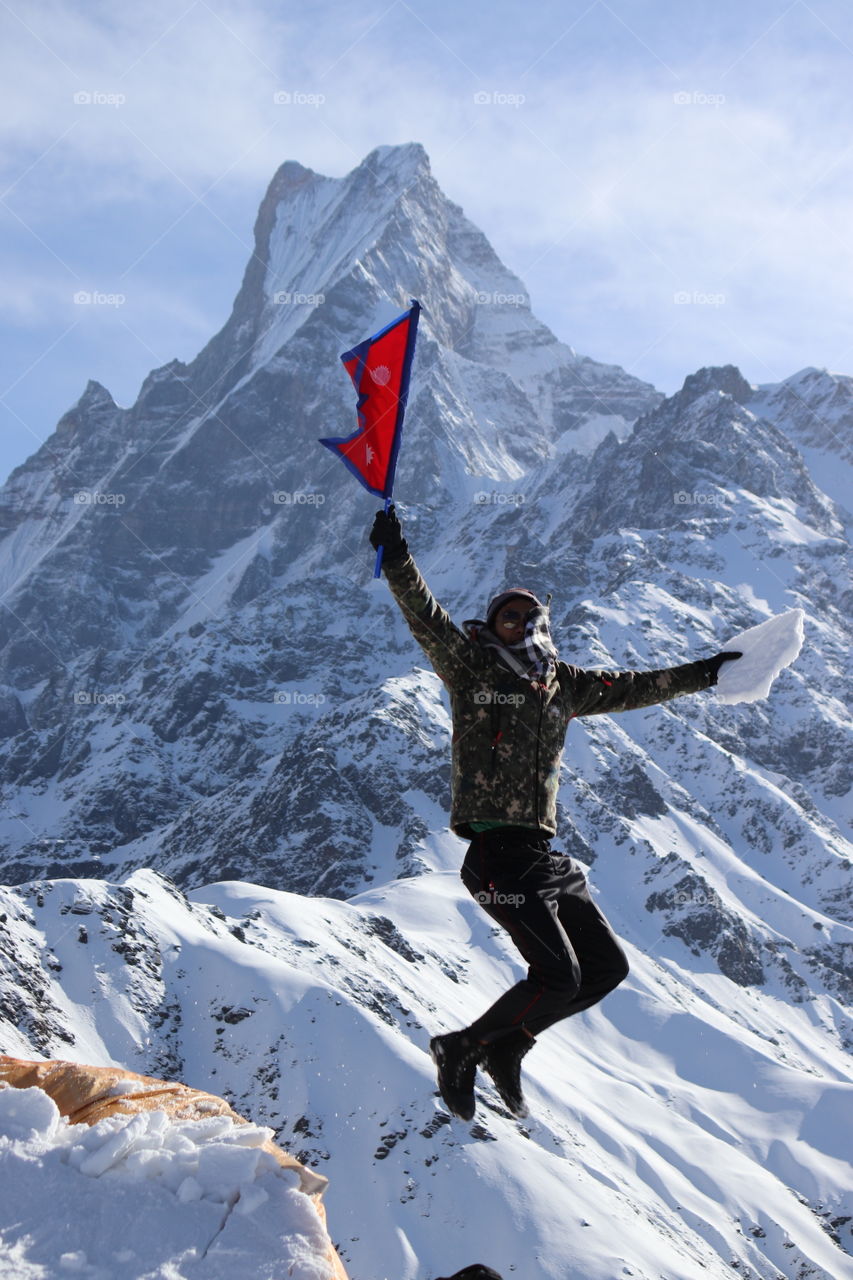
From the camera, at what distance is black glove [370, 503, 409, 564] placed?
8.30 m

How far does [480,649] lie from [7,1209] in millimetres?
4403

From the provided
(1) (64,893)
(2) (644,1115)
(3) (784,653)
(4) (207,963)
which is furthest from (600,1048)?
(3) (784,653)

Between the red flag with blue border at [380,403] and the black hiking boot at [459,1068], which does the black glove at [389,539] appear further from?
the black hiking boot at [459,1068]

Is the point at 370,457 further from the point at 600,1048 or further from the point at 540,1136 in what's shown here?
the point at 600,1048

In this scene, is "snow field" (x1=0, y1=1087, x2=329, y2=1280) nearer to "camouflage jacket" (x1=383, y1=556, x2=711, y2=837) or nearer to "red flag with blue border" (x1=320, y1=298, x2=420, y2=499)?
"camouflage jacket" (x1=383, y1=556, x2=711, y2=837)

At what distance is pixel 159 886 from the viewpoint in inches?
5561

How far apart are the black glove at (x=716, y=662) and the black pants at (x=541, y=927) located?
1.93m

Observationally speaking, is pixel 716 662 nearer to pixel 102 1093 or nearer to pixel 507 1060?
pixel 507 1060

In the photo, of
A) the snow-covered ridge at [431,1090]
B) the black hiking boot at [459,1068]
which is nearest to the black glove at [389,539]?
the black hiking boot at [459,1068]

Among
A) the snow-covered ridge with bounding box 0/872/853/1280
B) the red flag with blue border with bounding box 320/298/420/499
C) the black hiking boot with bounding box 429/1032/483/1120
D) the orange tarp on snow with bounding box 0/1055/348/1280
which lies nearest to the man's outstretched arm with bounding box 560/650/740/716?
the red flag with blue border with bounding box 320/298/420/499

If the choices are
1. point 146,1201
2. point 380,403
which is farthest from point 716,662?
point 146,1201

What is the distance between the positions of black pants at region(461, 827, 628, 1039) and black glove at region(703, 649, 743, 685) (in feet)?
6.33

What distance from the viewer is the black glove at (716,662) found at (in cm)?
947

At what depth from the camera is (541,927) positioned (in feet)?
25.8
